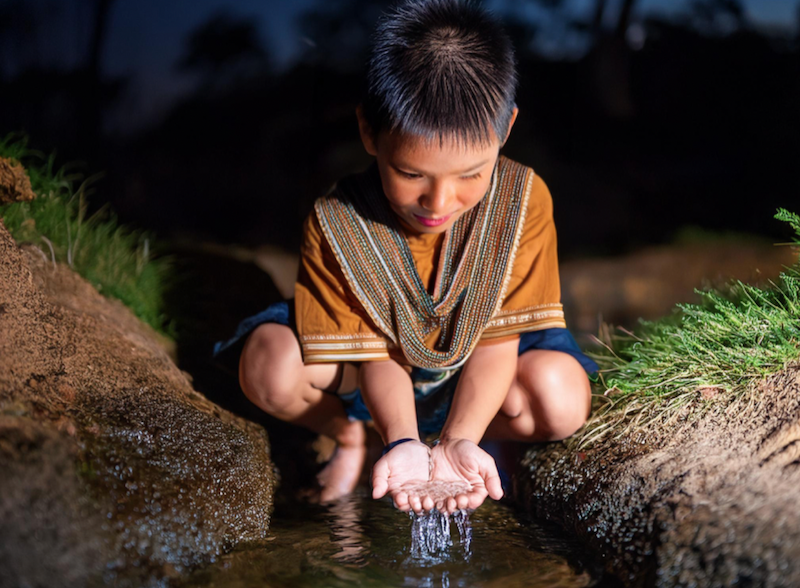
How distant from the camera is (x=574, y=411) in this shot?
7.47ft

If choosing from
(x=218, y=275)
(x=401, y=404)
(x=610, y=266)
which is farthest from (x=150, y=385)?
(x=610, y=266)

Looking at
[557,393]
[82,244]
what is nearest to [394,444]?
[557,393]

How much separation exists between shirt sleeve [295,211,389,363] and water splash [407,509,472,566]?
1.79ft

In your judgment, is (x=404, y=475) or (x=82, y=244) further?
(x=82, y=244)

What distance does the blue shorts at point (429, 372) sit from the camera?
2410 millimetres

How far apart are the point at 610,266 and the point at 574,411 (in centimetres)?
339

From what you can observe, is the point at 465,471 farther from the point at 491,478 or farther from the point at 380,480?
the point at 380,480

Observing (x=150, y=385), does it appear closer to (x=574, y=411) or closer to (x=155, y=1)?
(x=574, y=411)

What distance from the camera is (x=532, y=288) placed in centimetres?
228

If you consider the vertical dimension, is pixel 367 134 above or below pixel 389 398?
above

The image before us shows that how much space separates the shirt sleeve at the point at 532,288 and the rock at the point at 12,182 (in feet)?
5.28

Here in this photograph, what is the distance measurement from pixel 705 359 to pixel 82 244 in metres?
2.53

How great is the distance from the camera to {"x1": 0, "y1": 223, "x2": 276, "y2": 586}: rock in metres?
1.47

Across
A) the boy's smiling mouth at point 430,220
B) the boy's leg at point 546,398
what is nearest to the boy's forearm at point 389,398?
the boy's leg at point 546,398
